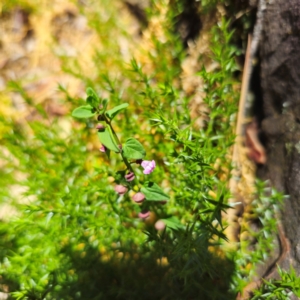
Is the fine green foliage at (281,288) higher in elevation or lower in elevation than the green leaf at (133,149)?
lower

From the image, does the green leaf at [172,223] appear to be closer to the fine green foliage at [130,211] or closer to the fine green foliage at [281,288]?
the fine green foliage at [130,211]

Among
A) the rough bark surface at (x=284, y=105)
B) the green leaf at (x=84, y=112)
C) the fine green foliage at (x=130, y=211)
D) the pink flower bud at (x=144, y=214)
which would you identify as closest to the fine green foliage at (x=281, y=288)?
the fine green foliage at (x=130, y=211)

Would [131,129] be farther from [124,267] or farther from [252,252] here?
[252,252]

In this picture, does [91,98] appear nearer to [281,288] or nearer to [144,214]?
[144,214]

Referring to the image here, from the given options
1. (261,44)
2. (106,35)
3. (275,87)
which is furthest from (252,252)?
(106,35)

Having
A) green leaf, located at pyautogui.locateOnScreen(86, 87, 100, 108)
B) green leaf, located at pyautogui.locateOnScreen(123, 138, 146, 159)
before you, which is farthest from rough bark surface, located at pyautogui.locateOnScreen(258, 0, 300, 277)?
green leaf, located at pyautogui.locateOnScreen(86, 87, 100, 108)

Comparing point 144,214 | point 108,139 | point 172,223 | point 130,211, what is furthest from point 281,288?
point 108,139
